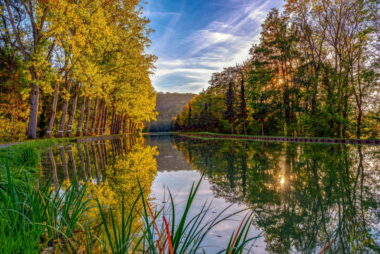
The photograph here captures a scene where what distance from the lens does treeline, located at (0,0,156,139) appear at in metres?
16.7

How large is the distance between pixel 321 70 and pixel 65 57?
2381cm

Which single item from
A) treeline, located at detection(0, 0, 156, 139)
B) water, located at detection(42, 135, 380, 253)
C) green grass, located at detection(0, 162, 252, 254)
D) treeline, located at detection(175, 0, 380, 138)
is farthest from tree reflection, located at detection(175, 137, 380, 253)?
treeline, located at detection(175, 0, 380, 138)

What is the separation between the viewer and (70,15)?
1609 cm

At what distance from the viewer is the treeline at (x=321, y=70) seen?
23453mm

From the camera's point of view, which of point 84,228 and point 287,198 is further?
point 287,198

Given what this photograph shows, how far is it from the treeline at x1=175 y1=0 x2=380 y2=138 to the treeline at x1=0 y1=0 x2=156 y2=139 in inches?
598

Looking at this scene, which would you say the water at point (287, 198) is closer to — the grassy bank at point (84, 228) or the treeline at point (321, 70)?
the grassy bank at point (84, 228)

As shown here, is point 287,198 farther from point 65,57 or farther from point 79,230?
point 65,57

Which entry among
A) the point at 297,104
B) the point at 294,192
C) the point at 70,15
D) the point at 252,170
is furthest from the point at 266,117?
the point at 294,192

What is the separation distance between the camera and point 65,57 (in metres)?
18.5

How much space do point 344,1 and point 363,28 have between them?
3073mm

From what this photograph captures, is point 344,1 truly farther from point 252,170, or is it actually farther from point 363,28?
point 252,170

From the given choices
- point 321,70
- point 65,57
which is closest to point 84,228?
point 65,57

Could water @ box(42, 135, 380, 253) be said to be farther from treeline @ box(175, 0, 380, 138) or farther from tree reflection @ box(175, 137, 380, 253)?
treeline @ box(175, 0, 380, 138)
